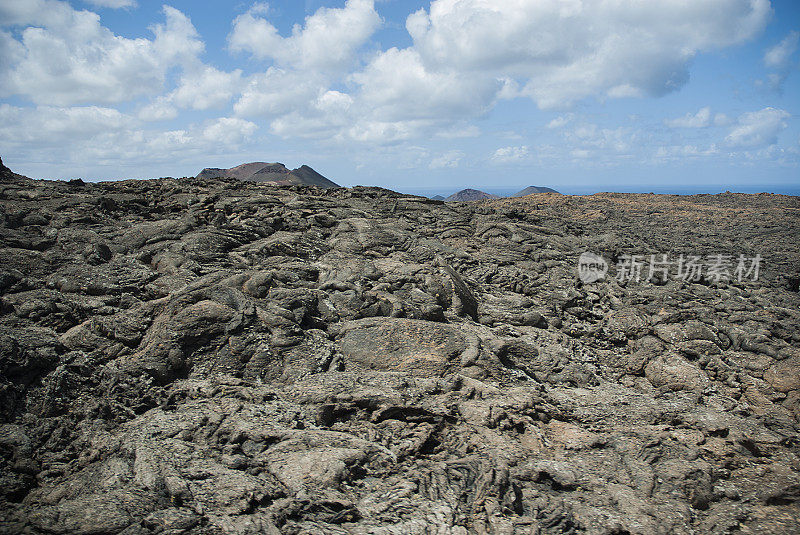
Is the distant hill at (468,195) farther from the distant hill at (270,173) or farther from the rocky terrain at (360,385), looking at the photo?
the rocky terrain at (360,385)

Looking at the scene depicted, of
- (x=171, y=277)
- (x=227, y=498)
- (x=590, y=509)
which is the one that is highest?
(x=171, y=277)

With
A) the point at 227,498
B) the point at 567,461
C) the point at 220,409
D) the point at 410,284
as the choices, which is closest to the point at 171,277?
the point at 220,409

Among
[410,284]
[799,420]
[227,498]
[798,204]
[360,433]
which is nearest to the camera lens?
[227,498]

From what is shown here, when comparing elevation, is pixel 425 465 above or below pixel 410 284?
below

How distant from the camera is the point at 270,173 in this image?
1512 inches

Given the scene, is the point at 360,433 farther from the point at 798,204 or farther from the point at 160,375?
the point at 798,204

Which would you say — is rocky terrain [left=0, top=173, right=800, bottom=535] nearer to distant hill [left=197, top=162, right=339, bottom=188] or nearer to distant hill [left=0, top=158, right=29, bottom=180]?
distant hill [left=0, top=158, right=29, bottom=180]

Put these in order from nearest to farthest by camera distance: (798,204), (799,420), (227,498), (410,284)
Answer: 1. (227,498)
2. (799,420)
3. (410,284)
4. (798,204)

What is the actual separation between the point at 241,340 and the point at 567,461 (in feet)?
19.9

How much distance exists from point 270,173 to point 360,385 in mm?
33663

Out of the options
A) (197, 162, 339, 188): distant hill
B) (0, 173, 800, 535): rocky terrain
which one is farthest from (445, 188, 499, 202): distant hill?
(0, 173, 800, 535): rocky terrain

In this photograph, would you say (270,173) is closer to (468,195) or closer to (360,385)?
(468,195)

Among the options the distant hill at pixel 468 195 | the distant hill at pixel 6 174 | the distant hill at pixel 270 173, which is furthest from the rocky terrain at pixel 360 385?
the distant hill at pixel 468 195

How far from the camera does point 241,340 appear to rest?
8.70 metres
